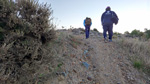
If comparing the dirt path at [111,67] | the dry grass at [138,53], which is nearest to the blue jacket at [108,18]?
the dry grass at [138,53]

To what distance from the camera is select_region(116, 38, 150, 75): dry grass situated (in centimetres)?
486

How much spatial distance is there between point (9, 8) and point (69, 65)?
2530 mm

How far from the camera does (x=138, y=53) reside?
5781 millimetres

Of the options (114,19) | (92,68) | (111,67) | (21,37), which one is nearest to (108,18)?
(114,19)

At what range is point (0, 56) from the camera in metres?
2.32

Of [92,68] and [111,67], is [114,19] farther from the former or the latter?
[92,68]

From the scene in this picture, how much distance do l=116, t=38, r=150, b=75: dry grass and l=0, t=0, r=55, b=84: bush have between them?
4112 millimetres

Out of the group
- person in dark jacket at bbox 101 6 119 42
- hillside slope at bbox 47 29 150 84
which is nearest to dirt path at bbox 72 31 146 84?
hillside slope at bbox 47 29 150 84

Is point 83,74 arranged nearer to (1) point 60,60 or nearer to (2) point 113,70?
(1) point 60,60

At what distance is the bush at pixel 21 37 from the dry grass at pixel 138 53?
4112 millimetres

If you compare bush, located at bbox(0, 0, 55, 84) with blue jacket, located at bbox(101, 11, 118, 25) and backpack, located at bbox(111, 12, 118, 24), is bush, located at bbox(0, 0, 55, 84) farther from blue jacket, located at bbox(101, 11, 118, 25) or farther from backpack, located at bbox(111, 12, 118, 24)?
backpack, located at bbox(111, 12, 118, 24)

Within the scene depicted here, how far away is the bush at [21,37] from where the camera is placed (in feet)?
8.25

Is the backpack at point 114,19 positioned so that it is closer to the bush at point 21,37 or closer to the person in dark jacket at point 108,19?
the person in dark jacket at point 108,19

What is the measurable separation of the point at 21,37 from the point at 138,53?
217 inches
